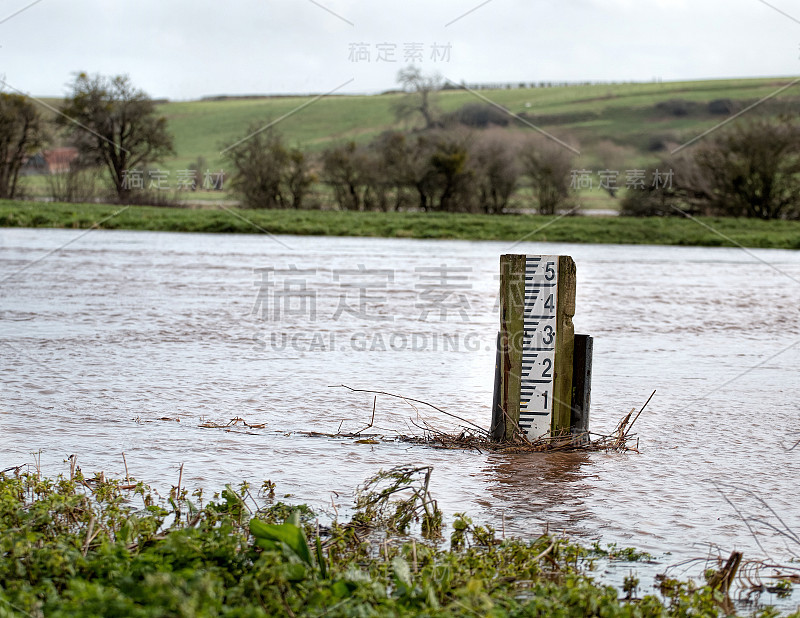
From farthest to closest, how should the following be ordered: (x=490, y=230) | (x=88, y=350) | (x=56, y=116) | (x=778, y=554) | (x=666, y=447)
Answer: (x=56, y=116) < (x=490, y=230) < (x=88, y=350) < (x=666, y=447) < (x=778, y=554)

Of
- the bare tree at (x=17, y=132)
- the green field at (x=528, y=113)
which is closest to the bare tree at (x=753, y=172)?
the green field at (x=528, y=113)

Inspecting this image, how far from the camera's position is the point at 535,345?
6148 millimetres

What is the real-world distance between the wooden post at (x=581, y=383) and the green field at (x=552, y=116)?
37.2m

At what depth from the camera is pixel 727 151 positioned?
139 feet

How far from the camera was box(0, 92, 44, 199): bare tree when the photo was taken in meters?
45.6

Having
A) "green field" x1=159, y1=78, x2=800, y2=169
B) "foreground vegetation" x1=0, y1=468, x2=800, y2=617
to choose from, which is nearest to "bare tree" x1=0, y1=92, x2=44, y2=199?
"green field" x1=159, y1=78, x2=800, y2=169

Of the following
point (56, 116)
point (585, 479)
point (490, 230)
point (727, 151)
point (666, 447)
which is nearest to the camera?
point (585, 479)

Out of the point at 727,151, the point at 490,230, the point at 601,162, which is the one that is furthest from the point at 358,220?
the point at 727,151

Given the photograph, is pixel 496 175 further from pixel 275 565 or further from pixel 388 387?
pixel 275 565

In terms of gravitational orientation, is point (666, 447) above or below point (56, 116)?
below

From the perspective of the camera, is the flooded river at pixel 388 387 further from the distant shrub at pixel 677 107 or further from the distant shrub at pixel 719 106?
the distant shrub at pixel 719 106

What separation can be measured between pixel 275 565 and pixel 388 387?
4.73m

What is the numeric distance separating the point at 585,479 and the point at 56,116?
45.5 metres

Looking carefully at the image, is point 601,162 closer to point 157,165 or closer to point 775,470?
point 157,165
